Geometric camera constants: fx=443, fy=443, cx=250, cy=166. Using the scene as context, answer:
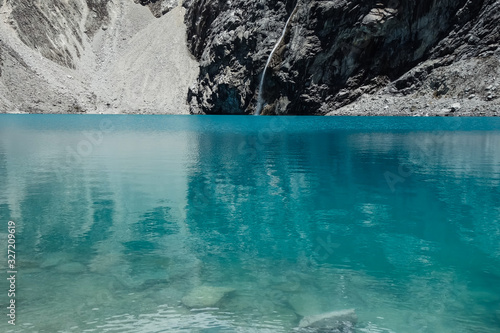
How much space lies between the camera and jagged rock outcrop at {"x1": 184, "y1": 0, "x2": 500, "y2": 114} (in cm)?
7562

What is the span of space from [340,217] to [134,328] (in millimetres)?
8380

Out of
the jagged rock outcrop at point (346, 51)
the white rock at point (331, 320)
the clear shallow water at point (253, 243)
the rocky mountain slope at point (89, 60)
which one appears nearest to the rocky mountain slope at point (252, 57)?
the jagged rock outcrop at point (346, 51)

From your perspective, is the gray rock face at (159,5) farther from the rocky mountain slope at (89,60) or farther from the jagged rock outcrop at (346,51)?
the jagged rock outcrop at (346,51)

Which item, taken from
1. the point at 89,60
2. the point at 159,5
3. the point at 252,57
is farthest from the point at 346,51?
the point at 159,5

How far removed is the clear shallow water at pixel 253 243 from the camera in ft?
26.3

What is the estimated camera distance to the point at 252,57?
98125 millimetres

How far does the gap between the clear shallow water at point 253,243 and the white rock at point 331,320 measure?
24 cm

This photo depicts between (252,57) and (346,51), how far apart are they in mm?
21980

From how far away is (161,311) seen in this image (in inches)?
314

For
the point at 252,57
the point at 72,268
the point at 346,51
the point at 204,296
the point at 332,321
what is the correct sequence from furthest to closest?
1. the point at 252,57
2. the point at 346,51
3. the point at 72,268
4. the point at 204,296
5. the point at 332,321

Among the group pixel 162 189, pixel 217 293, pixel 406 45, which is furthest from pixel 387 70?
pixel 217 293

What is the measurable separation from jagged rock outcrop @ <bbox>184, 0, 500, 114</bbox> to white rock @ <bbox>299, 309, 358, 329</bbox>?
70.4 m

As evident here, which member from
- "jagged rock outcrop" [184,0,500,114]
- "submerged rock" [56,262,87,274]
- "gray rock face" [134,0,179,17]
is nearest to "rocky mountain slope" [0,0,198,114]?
"gray rock face" [134,0,179,17]

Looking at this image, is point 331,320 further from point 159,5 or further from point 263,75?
point 159,5
